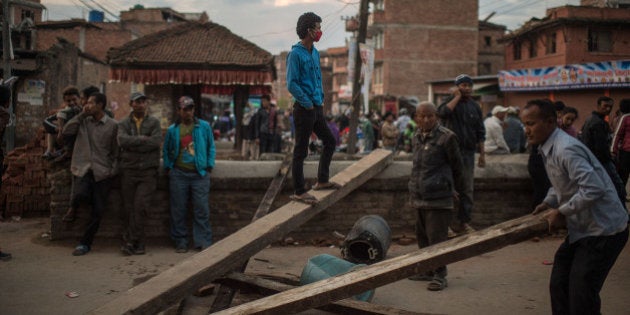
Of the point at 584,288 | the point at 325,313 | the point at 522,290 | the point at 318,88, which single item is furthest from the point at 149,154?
the point at 584,288

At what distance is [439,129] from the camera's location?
230 inches

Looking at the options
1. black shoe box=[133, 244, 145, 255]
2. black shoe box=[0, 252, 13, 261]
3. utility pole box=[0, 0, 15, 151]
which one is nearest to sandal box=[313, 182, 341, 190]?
black shoe box=[133, 244, 145, 255]

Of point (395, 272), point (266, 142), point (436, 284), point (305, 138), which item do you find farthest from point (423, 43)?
point (395, 272)

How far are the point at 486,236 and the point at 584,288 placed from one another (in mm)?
683

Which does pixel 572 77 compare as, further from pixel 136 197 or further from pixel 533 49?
pixel 136 197

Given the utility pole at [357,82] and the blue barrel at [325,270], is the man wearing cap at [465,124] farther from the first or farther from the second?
Result: the utility pole at [357,82]

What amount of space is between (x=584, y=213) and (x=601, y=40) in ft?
103

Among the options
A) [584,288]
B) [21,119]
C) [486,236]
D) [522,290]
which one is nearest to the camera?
[584,288]

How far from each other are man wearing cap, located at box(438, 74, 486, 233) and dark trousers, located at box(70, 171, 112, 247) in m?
4.42

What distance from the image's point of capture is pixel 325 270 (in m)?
5.30

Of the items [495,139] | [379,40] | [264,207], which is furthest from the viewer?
[379,40]

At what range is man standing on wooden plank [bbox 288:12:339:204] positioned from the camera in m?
5.79

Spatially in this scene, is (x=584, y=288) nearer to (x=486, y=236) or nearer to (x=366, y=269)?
(x=486, y=236)

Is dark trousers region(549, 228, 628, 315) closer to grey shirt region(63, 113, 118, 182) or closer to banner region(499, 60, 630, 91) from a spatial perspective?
grey shirt region(63, 113, 118, 182)
